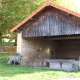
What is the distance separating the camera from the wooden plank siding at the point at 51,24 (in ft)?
46.6

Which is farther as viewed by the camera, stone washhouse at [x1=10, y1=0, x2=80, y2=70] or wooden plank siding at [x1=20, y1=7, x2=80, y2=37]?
stone washhouse at [x1=10, y1=0, x2=80, y2=70]

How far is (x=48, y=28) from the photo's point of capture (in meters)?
15.2

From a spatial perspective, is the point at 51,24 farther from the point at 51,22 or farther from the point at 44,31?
the point at 44,31

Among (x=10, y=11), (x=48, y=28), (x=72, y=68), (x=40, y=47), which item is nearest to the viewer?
(x=72, y=68)

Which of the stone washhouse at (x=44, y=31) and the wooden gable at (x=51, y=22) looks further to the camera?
the stone washhouse at (x=44, y=31)

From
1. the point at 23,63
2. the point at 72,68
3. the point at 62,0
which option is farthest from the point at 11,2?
the point at 72,68

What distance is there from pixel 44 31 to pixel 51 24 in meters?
0.70

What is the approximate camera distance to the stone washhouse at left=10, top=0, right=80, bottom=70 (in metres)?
14.4

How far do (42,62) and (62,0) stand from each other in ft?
36.8

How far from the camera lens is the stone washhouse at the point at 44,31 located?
14363 mm

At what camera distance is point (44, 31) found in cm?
1540

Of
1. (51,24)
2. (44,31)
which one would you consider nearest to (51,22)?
(51,24)

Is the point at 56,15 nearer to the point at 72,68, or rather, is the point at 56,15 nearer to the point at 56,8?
the point at 56,8

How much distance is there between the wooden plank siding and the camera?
14.2 meters
